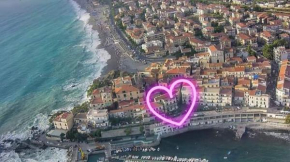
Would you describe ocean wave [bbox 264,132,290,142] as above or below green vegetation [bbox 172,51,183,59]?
below

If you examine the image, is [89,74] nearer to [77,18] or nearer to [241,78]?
[241,78]

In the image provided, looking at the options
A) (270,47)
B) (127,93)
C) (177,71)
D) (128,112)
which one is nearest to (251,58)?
(270,47)

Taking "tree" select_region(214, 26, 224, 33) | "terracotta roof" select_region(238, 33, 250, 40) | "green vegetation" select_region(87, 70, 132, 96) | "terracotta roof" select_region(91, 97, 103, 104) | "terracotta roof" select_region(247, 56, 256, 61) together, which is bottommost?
"terracotta roof" select_region(91, 97, 103, 104)

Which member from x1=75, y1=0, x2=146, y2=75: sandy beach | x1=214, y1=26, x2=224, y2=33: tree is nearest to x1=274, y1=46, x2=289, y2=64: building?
x1=214, y1=26, x2=224, y2=33: tree

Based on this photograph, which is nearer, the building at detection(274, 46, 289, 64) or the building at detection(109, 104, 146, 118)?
the building at detection(109, 104, 146, 118)

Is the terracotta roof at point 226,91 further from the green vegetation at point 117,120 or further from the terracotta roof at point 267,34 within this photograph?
the terracotta roof at point 267,34

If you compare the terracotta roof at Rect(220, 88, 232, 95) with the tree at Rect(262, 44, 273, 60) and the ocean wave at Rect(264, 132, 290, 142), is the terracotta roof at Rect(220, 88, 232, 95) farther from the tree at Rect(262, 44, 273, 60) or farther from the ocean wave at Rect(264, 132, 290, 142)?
the tree at Rect(262, 44, 273, 60)

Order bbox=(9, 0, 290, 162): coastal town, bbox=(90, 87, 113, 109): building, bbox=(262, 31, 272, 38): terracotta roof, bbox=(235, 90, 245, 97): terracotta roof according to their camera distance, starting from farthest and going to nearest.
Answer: bbox=(262, 31, 272, 38): terracotta roof → bbox=(90, 87, 113, 109): building → bbox=(235, 90, 245, 97): terracotta roof → bbox=(9, 0, 290, 162): coastal town

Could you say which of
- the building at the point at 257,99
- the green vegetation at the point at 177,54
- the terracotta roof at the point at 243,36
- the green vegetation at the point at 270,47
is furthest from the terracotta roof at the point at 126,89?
the terracotta roof at the point at 243,36

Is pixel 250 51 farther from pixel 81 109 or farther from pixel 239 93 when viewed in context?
pixel 81 109
